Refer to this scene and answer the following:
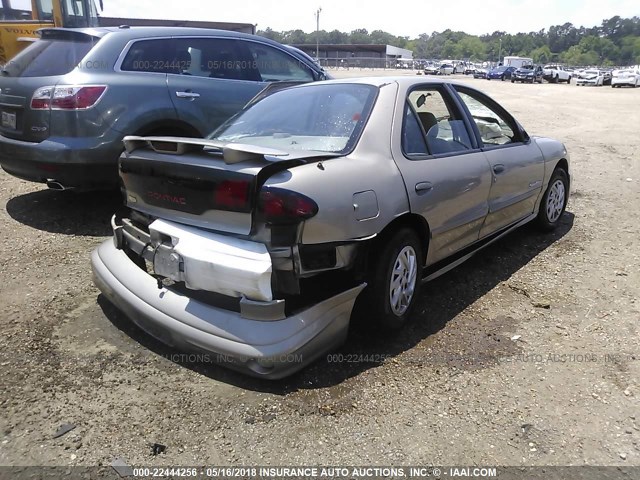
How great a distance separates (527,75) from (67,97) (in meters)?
49.2

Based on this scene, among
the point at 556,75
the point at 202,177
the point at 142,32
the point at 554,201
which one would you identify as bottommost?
the point at 556,75

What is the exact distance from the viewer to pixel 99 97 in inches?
186

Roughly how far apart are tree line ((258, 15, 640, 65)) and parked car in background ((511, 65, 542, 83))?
79873 millimetres

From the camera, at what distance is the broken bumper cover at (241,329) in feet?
8.34

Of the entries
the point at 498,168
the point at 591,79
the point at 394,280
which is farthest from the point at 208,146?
the point at 591,79

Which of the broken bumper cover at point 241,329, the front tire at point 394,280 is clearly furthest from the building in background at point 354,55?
the broken bumper cover at point 241,329

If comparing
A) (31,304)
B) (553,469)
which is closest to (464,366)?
(553,469)

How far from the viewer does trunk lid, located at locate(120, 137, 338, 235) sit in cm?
258

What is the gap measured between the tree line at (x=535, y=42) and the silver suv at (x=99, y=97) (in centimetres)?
11930

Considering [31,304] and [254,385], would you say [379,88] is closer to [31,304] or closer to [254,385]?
[254,385]

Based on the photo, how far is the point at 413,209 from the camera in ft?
10.4

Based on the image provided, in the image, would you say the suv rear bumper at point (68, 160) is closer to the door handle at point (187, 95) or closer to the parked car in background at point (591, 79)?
the door handle at point (187, 95)

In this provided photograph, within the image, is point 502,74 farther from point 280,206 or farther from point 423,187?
point 280,206

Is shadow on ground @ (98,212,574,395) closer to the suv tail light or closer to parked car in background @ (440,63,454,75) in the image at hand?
the suv tail light
